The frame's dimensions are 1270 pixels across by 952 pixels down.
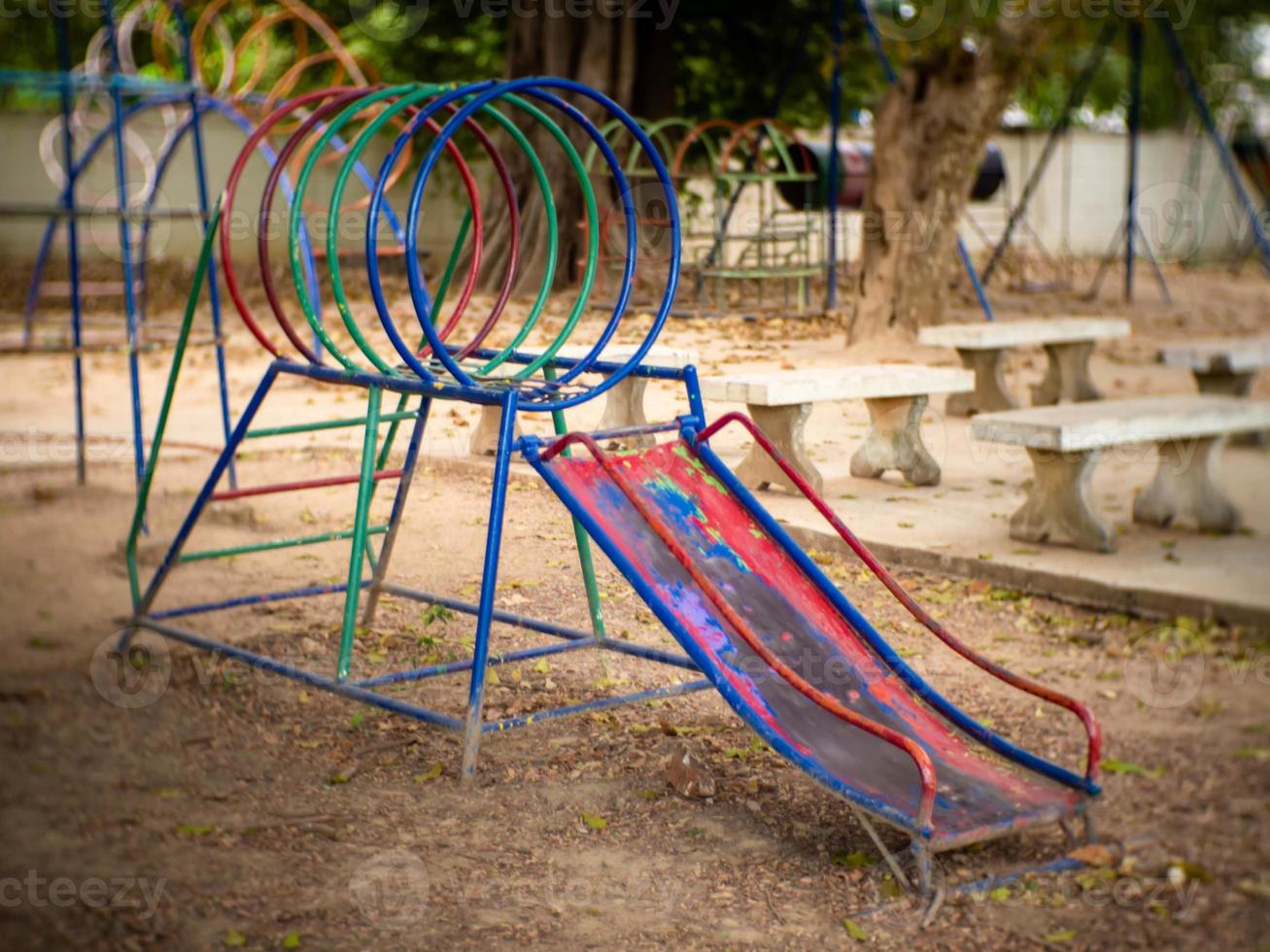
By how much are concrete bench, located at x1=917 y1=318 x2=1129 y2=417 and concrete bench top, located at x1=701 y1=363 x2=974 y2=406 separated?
1224 millimetres

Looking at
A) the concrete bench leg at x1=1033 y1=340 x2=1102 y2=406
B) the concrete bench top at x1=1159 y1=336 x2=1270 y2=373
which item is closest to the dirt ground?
the concrete bench top at x1=1159 y1=336 x2=1270 y2=373

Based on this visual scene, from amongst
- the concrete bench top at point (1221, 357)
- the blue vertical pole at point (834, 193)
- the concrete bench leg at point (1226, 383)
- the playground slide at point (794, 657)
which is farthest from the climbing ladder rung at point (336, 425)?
the blue vertical pole at point (834, 193)

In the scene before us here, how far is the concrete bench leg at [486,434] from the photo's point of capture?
467cm

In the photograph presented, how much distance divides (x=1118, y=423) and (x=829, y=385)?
107 centimetres

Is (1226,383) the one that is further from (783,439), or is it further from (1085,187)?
(1085,187)

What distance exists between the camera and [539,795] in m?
2.83

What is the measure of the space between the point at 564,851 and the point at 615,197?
6.33 metres

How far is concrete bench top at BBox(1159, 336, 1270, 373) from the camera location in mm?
4406

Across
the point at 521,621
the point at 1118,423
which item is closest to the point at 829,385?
Answer: the point at 1118,423

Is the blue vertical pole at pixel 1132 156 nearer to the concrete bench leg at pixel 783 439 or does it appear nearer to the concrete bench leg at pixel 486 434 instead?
the concrete bench leg at pixel 783 439

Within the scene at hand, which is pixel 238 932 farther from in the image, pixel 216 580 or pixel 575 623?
pixel 216 580

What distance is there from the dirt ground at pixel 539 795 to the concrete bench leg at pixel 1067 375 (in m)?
2.93

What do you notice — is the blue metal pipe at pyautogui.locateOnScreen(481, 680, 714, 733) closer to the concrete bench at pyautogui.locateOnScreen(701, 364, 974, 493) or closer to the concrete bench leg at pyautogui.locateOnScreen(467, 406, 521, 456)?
the concrete bench at pyautogui.locateOnScreen(701, 364, 974, 493)

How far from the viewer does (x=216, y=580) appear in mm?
4250
